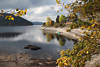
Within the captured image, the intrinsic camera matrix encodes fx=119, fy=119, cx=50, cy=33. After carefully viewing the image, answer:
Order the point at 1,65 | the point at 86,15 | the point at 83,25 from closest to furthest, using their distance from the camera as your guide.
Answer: the point at 86,15, the point at 83,25, the point at 1,65

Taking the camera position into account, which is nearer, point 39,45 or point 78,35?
point 39,45

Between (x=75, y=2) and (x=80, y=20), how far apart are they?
74 cm

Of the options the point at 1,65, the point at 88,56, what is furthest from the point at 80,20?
the point at 1,65

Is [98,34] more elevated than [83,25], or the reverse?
[83,25]

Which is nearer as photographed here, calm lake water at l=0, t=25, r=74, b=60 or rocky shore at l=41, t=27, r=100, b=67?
rocky shore at l=41, t=27, r=100, b=67

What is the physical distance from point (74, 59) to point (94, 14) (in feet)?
6.76

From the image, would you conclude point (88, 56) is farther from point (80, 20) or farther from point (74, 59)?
point (80, 20)

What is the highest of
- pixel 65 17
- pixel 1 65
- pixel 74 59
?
pixel 65 17

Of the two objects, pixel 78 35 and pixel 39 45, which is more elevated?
pixel 39 45

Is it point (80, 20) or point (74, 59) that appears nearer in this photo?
point (80, 20)

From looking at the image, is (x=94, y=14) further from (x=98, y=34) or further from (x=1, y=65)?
(x=1, y=65)

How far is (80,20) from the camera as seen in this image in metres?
4.46

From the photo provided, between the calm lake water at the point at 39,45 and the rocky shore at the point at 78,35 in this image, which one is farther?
the calm lake water at the point at 39,45

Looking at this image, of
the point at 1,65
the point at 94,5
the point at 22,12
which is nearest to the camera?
the point at 22,12
